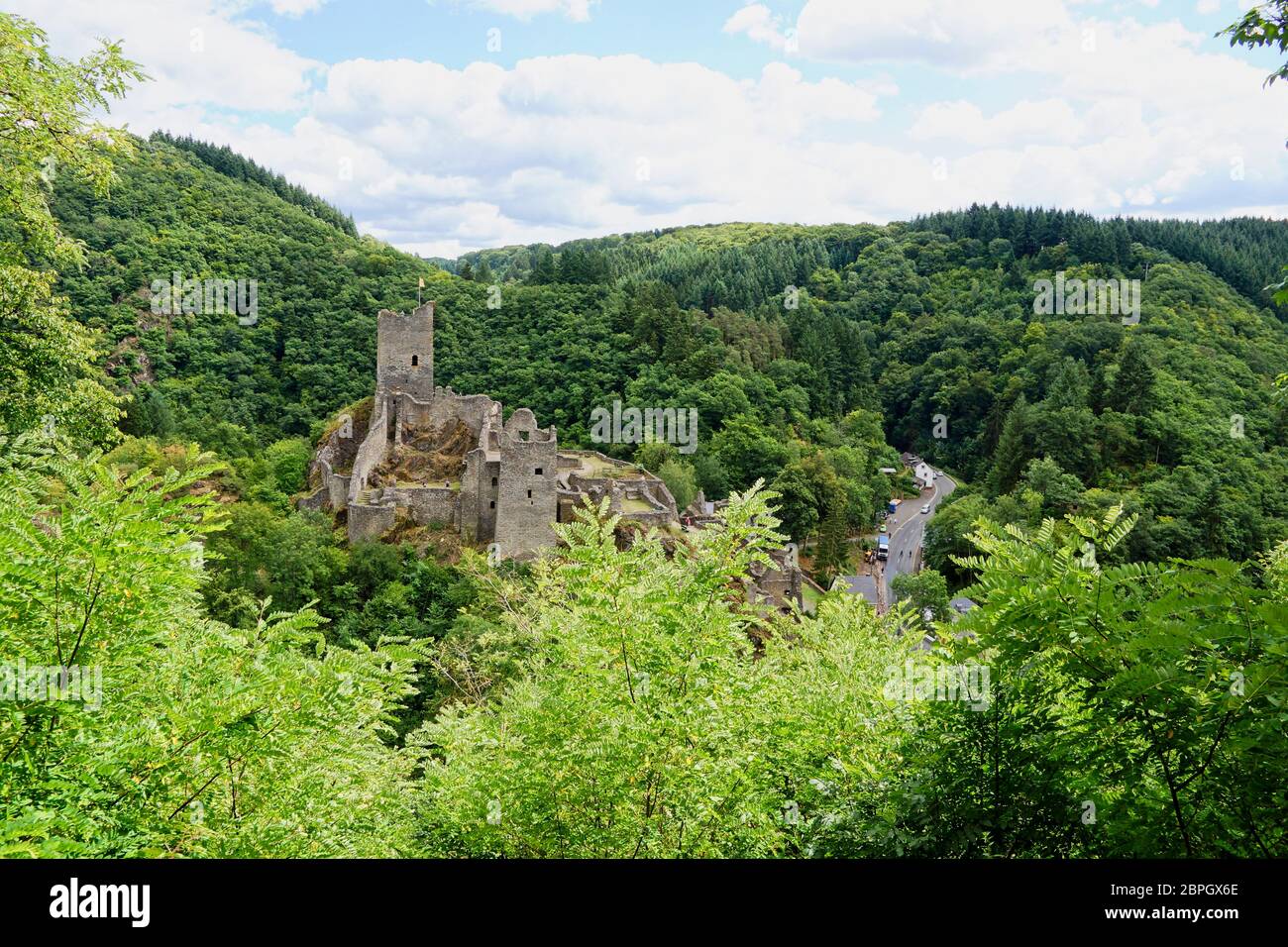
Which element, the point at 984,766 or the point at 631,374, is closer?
the point at 984,766

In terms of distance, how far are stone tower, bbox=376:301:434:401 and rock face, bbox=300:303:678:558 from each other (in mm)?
46

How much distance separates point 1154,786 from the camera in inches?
217

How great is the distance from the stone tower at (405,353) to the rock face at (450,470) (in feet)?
0.15

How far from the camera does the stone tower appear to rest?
38.2 meters

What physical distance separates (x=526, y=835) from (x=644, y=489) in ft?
91.6

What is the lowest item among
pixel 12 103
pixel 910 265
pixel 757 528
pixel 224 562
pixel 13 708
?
pixel 224 562

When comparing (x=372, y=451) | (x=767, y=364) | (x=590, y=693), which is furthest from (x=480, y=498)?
(x=767, y=364)

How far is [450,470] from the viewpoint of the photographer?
3572 centimetres

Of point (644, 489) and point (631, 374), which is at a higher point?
point (631, 374)

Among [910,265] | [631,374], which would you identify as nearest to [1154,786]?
[631,374]

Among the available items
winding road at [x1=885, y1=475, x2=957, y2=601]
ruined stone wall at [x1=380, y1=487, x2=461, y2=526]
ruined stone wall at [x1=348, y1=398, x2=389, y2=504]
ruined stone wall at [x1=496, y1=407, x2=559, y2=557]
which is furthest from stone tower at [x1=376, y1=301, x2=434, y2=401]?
winding road at [x1=885, y1=475, x2=957, y2=601]

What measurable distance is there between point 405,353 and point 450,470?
672cm

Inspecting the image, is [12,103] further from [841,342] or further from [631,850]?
[841,342]

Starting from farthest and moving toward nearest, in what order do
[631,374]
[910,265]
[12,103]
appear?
[910,265] < [631,374] < [12,103]
